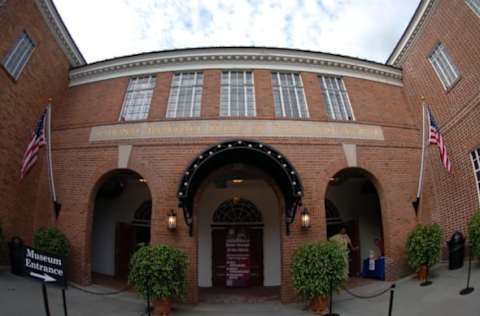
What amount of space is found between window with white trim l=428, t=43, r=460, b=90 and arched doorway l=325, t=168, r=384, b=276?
4.60 m

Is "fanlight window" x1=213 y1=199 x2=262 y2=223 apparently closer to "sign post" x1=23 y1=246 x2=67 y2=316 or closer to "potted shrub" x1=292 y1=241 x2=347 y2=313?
"potted shrub" x1=292 y1=241 x2=347 y2=313

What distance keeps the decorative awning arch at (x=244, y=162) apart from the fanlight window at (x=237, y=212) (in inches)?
115

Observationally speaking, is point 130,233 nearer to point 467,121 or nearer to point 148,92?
point 148,92

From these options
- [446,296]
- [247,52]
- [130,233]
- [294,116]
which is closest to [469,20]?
[294,116]

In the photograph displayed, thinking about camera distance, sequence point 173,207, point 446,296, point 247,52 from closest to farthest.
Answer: point 446,296 < point 173,207 < point 247,52

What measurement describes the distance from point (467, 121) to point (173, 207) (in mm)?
9733

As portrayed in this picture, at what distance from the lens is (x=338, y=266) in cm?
806

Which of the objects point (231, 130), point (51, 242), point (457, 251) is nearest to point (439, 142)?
point (457, 251)

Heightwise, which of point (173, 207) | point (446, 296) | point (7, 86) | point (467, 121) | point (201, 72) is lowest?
point (446, 296)

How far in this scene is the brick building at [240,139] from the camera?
10055 millimetres

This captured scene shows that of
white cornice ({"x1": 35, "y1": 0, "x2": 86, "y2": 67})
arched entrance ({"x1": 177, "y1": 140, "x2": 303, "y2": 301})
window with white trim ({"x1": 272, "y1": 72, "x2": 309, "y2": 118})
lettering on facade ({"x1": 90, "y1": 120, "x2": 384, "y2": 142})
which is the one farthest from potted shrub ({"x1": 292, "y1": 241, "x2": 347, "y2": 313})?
white cornice ({"x1": 35, "y1": 0, "x2": 86, "y2": 67})

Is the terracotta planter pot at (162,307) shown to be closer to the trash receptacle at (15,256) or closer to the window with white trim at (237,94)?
the trash receptacle at (15,256)

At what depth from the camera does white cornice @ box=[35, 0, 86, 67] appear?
12188 mm

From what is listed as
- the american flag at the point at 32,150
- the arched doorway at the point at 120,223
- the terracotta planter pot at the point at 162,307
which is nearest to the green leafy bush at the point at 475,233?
the terracotta planter pot at the point at 162,307
